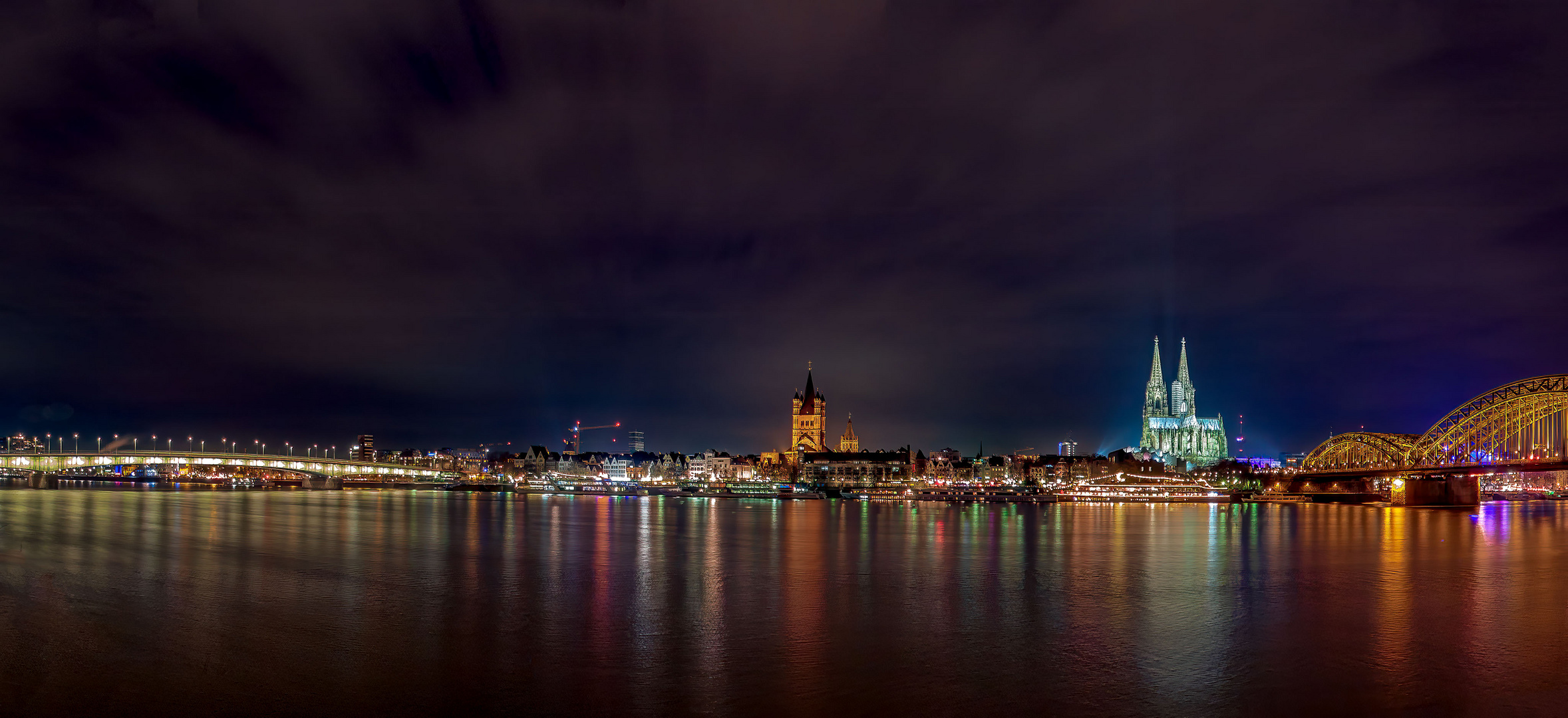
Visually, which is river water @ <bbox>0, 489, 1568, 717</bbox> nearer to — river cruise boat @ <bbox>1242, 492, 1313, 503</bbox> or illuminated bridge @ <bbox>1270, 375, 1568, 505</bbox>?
illuminated bridge @ <bbox>1270, 375, 1568, 505</bbox>

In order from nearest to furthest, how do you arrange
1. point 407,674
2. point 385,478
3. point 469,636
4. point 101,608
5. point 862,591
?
point 407,674
point 469,636
point 101,608
point 862,591
point 385,478

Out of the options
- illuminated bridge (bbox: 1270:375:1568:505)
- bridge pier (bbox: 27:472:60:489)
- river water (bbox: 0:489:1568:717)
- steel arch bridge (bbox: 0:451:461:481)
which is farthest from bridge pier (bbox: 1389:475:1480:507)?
bridge pier (bbox: 27:472:60:489)

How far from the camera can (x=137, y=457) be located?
132625 millimetres

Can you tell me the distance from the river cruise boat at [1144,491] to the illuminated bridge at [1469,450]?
58.6 feet

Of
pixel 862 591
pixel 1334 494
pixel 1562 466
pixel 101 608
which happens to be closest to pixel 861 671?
pixel 862 591

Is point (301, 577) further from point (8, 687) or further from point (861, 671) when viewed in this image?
point (861, 671)

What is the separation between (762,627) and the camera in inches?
860

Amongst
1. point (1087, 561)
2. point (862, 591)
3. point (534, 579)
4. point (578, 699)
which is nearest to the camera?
point (578, 699)

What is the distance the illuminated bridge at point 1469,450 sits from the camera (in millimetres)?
90938

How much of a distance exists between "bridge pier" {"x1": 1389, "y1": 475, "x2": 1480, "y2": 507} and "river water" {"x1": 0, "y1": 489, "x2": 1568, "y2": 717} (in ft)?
227

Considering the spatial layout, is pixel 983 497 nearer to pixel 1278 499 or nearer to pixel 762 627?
pixel 1278 499

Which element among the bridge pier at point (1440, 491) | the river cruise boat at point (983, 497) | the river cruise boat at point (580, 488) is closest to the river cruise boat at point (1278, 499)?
the bridge pier at point (1440, 491)

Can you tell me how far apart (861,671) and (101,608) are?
19.1 m

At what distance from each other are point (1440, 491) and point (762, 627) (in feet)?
368
